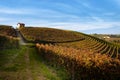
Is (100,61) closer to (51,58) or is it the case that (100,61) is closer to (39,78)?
(39,78)

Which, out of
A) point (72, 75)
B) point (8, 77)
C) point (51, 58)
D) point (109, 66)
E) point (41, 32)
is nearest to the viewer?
point (109, 66)

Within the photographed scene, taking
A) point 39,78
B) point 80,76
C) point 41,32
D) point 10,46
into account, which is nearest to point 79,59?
point 80,76

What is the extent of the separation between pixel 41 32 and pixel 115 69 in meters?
106

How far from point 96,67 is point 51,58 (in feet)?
46.7

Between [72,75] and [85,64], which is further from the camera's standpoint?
[72,75]

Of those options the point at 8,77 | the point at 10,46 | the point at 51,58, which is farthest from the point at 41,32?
the point at 8,77

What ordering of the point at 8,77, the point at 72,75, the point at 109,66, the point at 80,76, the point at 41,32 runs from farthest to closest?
the point at 41,32, the point at 8,77, the point at 72,75, the point at 80,76, the point at 109,66

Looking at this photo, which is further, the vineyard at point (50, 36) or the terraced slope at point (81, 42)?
the vineyard at point (50, 36)

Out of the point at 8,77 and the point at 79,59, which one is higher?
the point at 79,59

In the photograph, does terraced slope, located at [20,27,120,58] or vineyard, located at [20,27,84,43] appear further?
vineyard, located at [20,27,84,43]

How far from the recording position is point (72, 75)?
62.3 ft

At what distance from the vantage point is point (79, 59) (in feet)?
59.6

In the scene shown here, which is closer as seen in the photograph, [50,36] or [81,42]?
[81,42]

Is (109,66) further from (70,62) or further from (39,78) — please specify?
(39,78)
